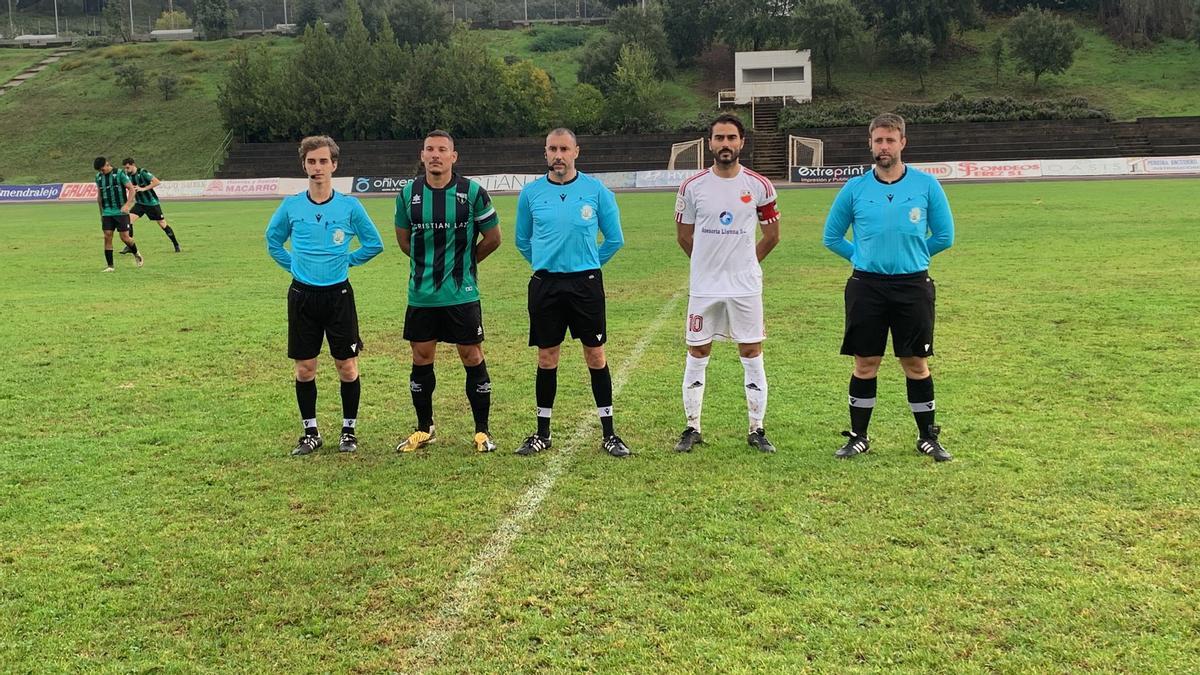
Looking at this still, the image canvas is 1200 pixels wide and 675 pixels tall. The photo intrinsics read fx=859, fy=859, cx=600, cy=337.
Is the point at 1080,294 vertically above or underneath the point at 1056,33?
underneath

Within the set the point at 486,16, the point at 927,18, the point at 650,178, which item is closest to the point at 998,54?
the point at 927,18

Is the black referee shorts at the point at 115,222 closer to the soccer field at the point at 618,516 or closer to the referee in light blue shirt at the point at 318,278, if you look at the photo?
the soccer field at the point at 618,516

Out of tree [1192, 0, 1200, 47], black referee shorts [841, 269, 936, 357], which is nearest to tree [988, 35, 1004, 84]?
Result: tree [1192, 0, 1200, 47]

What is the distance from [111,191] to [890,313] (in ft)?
47.1

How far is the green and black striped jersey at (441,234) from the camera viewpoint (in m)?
5.51

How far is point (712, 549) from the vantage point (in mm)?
4043

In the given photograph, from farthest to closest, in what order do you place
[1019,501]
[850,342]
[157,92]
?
[157,92] < [850,342] < [1019,501]

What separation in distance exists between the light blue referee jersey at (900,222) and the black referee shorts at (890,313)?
0.07 m

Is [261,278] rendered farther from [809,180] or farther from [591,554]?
[809,180]

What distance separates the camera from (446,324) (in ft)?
18.5

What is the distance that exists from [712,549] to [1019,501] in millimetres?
1749

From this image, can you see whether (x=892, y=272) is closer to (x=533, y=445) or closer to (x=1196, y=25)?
(x=533, y=445)

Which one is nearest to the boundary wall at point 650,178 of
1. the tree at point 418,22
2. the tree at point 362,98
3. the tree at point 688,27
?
the tree at point 362,98

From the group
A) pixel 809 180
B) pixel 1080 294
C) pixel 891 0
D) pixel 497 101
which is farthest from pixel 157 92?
pixel 1080 294
